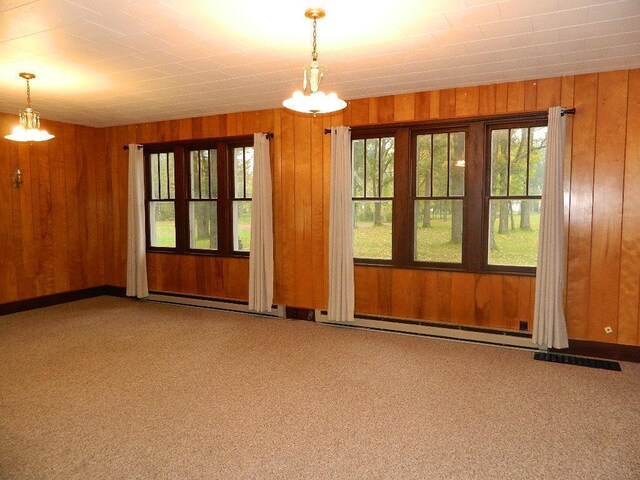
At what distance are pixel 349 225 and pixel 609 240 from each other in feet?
8.66

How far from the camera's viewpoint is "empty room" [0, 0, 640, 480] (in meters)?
2.77

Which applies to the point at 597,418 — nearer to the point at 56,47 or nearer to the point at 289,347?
the point at 289,347

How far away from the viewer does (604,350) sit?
4238 millimetres

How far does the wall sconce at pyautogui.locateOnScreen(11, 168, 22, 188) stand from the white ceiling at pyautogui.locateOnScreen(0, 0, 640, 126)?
1.33 meters

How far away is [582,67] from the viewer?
399cm

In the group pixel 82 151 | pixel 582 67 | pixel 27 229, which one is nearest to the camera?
pixel 582 67

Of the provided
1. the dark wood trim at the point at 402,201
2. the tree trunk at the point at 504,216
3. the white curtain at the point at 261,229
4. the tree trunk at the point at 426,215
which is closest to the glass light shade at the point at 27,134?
the white curtain at the point at 261,229

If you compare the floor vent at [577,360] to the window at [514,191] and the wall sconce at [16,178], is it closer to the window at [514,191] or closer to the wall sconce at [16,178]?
the window at [514,191]

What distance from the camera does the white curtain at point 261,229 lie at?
5684 mm

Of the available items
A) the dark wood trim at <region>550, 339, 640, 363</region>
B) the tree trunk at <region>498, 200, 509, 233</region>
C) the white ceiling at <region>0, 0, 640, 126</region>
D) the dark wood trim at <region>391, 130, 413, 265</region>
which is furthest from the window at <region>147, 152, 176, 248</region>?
the dark wood trim at <region>550, 339, 640, 363</region>

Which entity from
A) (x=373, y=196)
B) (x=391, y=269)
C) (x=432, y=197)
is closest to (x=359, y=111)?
(x=373, y=196)

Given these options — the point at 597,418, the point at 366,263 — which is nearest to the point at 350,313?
the point at 366,263

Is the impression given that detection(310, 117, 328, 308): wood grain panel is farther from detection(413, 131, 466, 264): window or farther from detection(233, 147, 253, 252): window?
detection(413, 131, 466, 264): window

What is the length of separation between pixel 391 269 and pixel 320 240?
0.99 meters
